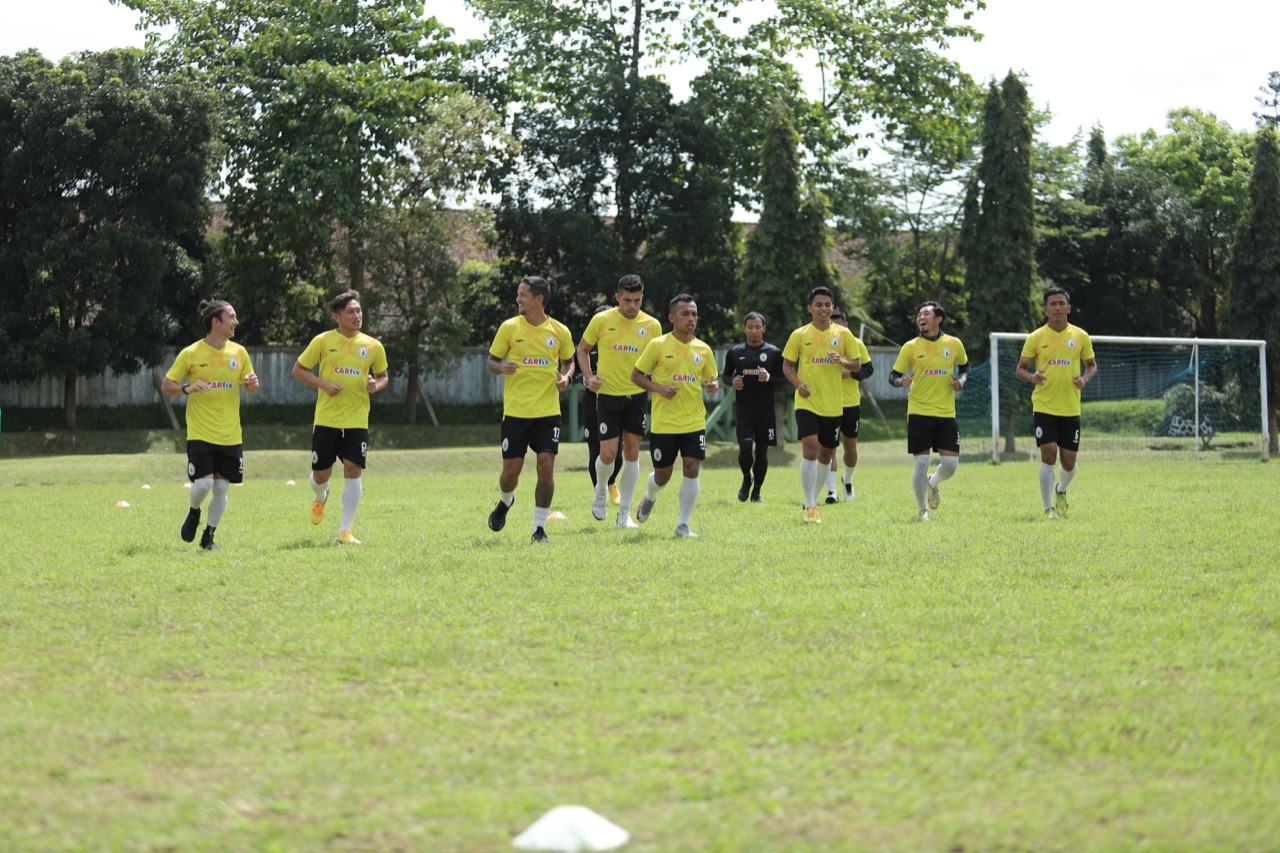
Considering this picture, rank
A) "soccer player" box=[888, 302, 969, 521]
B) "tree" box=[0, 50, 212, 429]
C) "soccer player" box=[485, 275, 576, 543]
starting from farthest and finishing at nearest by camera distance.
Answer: "tree" box=[0, 50, 212, 429]
"soccer player" box=[888, 302, 969, 521]
"soccer player" box=[485, 275, 576, 543]

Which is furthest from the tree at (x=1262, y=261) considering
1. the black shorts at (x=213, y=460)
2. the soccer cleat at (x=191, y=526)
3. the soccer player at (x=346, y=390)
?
the soccer cleat at (x=191, y=526)

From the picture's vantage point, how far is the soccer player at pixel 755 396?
15992 mm

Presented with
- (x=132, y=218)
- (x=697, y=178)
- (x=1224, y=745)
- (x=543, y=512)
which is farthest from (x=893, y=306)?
(x=1224, y=745)

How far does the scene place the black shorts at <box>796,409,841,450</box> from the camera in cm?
1385

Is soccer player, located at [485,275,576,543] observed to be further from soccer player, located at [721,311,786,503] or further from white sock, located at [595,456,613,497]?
soccer player, located at [721,311,786,503]

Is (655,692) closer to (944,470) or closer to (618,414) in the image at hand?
(618,414)

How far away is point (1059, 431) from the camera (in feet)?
45.8

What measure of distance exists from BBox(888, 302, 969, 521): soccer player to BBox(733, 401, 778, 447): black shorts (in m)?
2.33

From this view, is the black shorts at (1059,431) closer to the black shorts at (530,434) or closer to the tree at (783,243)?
the black shorts at (530,434)

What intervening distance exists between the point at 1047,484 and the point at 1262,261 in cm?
2219

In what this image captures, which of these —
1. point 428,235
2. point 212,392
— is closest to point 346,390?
point 212,392

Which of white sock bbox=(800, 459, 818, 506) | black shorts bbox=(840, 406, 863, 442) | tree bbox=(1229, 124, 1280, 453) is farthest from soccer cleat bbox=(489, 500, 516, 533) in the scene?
tree bbox=(1229, 124, 1280, 453)

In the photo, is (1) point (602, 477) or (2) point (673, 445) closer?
(2) point (673, 445)

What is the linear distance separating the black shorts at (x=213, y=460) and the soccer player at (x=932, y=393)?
6.47 meters
